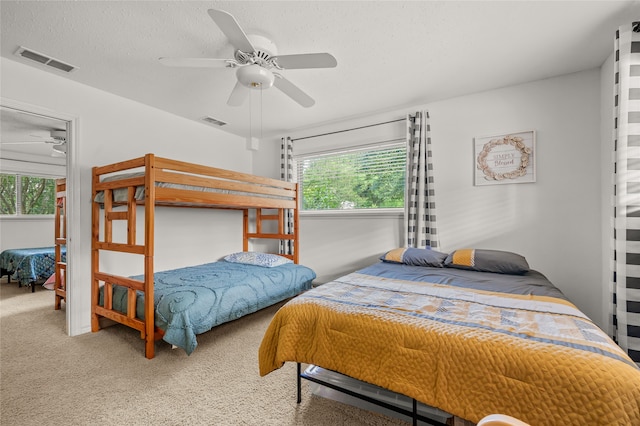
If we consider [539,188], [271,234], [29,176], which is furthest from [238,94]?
[29,176]

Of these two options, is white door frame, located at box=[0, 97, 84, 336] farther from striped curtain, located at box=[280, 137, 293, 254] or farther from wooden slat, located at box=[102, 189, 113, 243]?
striped curtain, located at box=[280, 137, 293, 254]

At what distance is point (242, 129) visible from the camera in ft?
13.6

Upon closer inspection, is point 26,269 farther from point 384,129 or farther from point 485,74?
point 485,74

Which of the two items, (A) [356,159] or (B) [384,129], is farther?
(A) [356,159]

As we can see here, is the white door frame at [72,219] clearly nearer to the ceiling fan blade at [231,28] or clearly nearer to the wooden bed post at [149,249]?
the wooden bed post at [149,249]

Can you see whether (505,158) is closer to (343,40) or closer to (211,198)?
(343,40)

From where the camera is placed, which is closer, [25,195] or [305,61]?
[305,61]

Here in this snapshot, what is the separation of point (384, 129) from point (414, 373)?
3.00 metres

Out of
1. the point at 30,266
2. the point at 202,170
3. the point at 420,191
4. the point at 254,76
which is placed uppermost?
the point at 254,76

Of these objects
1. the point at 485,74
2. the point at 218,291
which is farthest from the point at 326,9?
the point at 218,291

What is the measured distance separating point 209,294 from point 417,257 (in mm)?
1991

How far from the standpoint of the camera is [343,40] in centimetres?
207

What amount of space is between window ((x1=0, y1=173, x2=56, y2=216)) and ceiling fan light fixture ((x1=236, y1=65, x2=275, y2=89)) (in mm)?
6210

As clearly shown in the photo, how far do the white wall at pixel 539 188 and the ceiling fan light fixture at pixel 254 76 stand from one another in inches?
78.6
